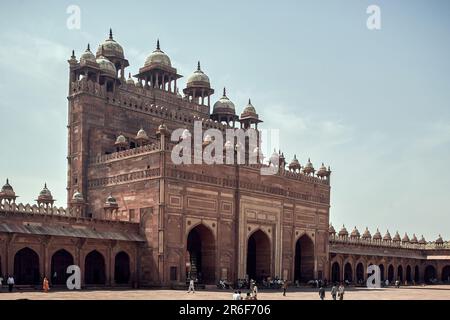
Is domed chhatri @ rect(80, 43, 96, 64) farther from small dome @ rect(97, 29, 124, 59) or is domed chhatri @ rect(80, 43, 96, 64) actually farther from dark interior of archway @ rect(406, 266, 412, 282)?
dark interior of archway @ rect(406, 266, 412, 282)

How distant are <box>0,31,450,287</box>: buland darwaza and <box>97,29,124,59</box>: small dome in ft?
0.33

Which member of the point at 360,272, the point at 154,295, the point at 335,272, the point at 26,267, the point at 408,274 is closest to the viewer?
the point at 154,295

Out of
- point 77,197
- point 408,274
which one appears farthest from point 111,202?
point 408,274

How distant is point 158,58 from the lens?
44844 millimetres

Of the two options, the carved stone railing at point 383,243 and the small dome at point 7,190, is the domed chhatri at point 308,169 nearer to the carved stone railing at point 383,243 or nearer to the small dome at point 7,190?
the carved stone railing at point 383,243

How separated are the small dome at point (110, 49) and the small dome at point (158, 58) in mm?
2036

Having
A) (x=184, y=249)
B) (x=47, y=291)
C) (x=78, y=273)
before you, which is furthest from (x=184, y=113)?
(x=47, y=291)

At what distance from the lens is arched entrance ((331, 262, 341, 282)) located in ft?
172

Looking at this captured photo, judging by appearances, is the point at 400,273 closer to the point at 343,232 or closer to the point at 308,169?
the point at 343,232

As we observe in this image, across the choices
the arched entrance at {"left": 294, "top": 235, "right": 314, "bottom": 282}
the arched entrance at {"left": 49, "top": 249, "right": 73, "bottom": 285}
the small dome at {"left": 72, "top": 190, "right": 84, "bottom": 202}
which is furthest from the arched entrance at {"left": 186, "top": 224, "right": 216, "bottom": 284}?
the arched entrance at {"left": 294, "top": 235, "right": 314, "bottom": 282}

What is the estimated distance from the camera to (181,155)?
3634 centimetres

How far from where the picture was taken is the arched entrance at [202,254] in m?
38.3

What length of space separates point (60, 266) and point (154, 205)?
230 inches
